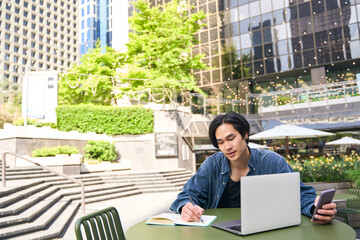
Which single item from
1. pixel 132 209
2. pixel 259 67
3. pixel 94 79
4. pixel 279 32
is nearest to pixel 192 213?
pixel 132 209

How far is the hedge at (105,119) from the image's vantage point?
1772 cm

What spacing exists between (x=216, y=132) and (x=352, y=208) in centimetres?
415

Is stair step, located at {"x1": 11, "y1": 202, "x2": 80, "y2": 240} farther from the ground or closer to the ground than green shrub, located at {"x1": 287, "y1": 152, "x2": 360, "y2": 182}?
closer to the ground

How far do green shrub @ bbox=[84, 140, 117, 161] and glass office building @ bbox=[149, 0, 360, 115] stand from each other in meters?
10.2

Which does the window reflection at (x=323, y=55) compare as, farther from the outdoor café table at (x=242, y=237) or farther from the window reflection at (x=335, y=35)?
the outdoor café table at (x=242, y=237)

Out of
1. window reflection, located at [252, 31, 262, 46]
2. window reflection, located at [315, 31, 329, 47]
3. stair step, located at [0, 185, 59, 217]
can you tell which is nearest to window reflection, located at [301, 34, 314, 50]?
window reflection, located at [315, 31, 329, 47]

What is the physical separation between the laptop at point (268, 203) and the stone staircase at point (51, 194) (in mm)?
4974

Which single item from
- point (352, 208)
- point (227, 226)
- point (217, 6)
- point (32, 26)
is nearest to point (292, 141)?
point (217, 6)

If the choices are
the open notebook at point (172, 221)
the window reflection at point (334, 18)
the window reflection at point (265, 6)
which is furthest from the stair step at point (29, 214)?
the window reflection at point (265, 6)

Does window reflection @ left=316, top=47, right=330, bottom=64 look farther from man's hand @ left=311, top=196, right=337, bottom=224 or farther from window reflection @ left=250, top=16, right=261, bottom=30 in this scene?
man's hand @ left=311, top=196, right=337, bottom=224

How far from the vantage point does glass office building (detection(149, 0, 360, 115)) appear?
23.0 m

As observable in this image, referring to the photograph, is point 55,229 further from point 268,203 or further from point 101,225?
point 268,203

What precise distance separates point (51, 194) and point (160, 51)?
40.4 feet

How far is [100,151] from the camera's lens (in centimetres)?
1653
